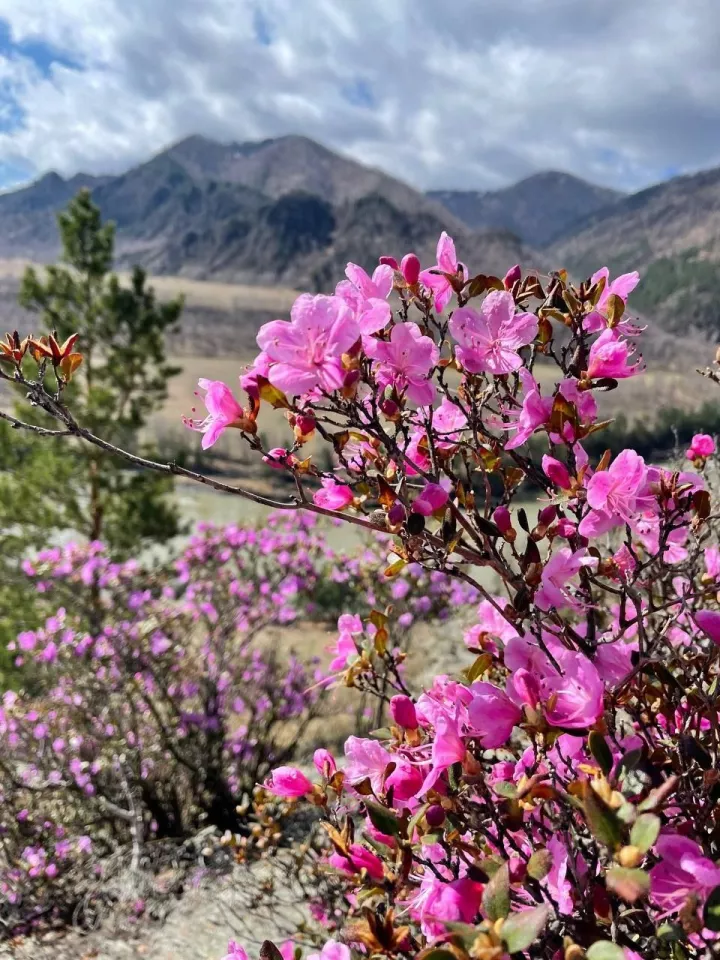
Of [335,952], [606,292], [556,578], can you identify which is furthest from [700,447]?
[335,952]

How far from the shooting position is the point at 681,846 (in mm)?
904

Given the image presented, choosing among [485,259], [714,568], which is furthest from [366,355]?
[485,259]

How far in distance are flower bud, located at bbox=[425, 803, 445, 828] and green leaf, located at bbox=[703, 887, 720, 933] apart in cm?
43

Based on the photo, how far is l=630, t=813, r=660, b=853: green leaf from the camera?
761 millimetres

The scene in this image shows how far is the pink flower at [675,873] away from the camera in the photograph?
89 centimetres

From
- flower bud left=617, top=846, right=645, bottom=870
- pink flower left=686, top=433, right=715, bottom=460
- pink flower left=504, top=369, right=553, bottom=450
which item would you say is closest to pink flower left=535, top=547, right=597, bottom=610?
pink flower left=504, top=369, right=553, bottom=450

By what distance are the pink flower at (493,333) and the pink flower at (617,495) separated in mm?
269

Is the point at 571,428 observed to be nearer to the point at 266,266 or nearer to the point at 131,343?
the point at 131,343

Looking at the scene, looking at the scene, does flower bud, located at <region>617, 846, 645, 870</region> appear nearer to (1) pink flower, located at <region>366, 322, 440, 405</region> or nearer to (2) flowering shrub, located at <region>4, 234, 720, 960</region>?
(2) flowering shrub, located at <region>4, 234, 720, 960</region>

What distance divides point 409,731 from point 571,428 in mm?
654

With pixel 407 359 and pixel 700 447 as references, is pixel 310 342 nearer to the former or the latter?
pixel 407 359

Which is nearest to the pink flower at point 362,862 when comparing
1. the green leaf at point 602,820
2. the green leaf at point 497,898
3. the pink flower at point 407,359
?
the green leaf at point 497,898

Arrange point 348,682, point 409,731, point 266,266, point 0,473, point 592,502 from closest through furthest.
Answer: point 592,502 → point 409,731 → point 348,682 → point 0,473 → point 266,266

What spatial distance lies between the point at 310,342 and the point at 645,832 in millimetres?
825
